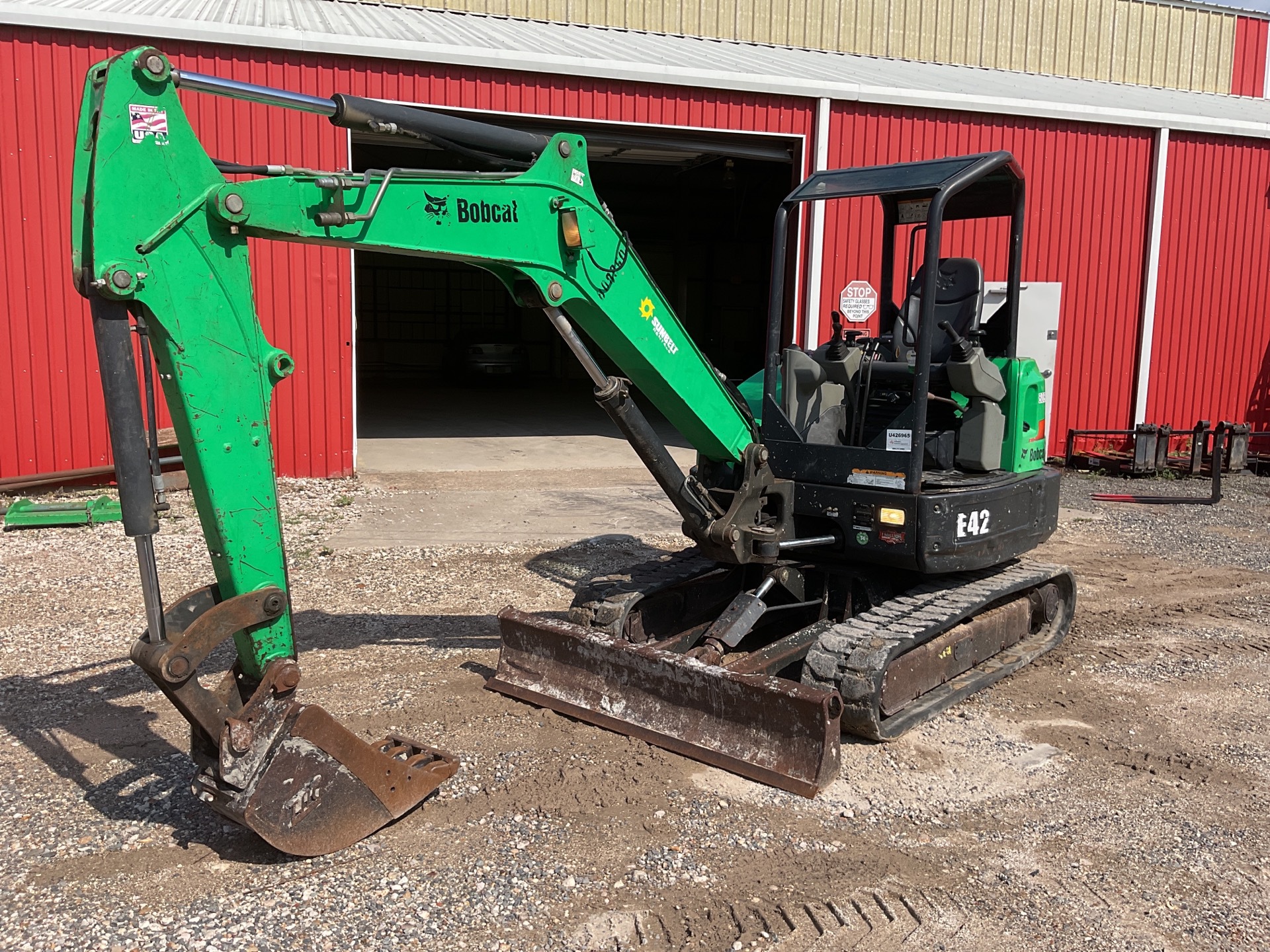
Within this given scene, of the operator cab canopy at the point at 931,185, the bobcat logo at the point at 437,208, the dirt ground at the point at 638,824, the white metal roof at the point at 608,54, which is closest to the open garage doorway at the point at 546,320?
the white metal roof at the point at 608,54

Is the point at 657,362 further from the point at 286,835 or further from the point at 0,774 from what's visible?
the point at 0,774

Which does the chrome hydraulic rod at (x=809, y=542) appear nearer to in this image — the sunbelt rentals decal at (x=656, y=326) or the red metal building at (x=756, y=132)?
the sunbelt rentals decal at (x=656, y=326)

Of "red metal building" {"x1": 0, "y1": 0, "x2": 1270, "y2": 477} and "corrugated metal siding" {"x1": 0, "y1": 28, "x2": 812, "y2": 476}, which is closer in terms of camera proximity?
"corrugated metal siding" {"x1": 0, "y1": 28, "x2": 812, "y2": 476}

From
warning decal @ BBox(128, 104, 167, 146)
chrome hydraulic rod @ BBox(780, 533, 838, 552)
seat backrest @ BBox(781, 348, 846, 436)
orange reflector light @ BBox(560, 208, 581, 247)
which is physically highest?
warning decal @ BBox(128, 104, 167, 146)

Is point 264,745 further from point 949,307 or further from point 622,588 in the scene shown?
point 949,307

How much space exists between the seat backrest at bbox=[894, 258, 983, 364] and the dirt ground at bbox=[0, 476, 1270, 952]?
201 cm

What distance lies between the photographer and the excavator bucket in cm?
360

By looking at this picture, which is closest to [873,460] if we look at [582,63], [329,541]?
[329,541]

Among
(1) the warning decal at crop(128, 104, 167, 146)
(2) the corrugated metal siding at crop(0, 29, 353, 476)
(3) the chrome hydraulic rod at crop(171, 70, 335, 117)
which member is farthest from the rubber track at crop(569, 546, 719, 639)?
(2) the corrugated metal siding at crop(0, 29, 353, 476)

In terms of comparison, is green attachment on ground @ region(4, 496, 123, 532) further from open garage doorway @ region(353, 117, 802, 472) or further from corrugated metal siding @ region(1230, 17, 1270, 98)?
corrugated metal siding @ region(1230, 17, 1270, 98)

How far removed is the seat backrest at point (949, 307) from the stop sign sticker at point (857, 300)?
23.1ft

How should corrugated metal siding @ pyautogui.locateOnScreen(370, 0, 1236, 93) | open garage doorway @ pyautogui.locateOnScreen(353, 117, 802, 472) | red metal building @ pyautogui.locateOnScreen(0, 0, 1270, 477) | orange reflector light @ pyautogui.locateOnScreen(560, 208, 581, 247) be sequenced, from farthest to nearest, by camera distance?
corrugated metal siding @ pyautogui.locateOnScreen(370, 0, 1236, 93), open garage doorway @ pyautogui.locateOnScreen(353, 117, 802, 472), red metal building @ pyautogui.locateOnScreen(0, 0, 1270, 477), orange reflector light @ pyautogui.locateOnScreen(560, 208, 581, 247)

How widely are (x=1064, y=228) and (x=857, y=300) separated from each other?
124 inches

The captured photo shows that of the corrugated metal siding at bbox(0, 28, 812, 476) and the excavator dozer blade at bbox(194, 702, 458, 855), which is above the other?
the corrugated metal siding at bbox(0, 28, 812, 476)
